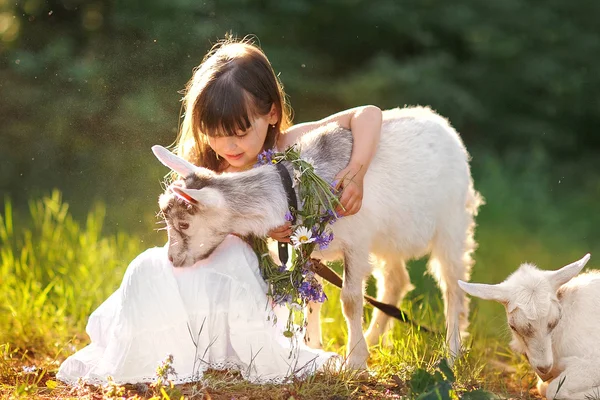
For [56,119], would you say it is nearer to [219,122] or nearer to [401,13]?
[401,13]

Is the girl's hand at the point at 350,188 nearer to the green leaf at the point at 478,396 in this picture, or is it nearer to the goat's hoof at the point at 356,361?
the goat's hoof at the point at 356,361

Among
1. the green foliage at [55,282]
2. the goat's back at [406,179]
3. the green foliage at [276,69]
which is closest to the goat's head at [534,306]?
the goat's back at [406,179]

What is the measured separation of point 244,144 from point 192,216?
2.14 feet

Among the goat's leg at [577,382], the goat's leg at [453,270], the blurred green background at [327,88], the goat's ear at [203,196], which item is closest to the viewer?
the goat's ear at [203,196]

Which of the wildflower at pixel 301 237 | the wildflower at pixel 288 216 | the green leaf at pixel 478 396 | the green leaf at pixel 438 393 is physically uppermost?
the wildflower at pixel 288 216

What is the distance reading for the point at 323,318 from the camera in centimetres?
528

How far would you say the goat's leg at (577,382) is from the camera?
3664 mm

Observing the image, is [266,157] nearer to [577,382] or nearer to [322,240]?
[322,240]

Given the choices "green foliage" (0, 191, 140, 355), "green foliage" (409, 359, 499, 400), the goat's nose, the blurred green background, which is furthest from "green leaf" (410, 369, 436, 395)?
the blurred green background

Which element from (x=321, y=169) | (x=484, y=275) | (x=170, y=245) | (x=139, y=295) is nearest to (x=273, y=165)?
(x=321, y=169)

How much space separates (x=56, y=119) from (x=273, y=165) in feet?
18.0

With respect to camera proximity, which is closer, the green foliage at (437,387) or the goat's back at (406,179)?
the green foliage at (437,387)

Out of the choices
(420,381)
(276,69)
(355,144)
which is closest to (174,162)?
(355,144)

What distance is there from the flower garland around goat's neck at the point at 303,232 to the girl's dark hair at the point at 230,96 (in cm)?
32
